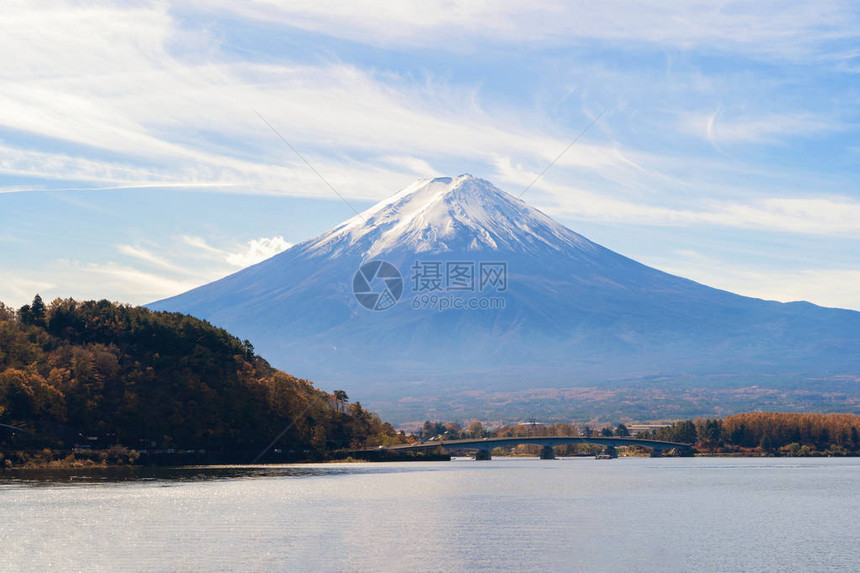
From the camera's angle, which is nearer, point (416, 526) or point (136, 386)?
point (416, 526)

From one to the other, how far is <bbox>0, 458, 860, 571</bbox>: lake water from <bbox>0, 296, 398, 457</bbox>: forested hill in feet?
69.0

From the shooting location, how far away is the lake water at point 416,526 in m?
46.5

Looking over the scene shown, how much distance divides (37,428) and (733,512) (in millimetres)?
81023

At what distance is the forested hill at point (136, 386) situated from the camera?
119 metres

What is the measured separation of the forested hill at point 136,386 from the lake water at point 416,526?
21037mm

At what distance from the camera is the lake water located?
4650cm

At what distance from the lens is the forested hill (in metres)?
119

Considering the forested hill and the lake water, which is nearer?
the lake water

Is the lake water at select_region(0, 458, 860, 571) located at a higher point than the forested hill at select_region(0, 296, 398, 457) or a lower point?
lower

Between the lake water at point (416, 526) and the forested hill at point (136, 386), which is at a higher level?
the forested hill at point (136, 386)

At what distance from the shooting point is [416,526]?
60250 millimetres

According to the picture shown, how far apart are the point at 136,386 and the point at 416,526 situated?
77.7m

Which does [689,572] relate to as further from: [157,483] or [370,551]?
[157,483]

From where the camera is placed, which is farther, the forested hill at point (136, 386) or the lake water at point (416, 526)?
the forested hill at point (136, 386)
